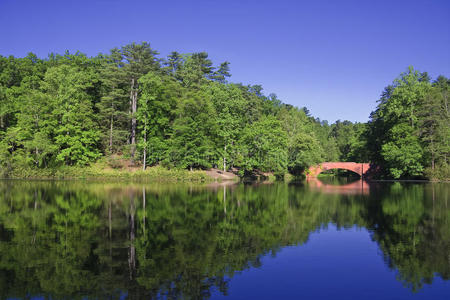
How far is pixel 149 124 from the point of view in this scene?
57.5 m

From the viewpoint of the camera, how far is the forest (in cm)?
5419

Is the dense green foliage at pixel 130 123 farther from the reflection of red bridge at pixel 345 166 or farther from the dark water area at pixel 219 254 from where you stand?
the dark water area at pixel 219 254

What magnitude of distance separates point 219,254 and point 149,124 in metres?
47.7

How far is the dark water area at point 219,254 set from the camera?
9.05m

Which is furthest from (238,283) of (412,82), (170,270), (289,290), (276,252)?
(412,82)

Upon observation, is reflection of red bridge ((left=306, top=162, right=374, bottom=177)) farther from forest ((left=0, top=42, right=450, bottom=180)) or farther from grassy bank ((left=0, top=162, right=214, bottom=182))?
grassy bank ((left=0, top=162, right=214, bottom=182))

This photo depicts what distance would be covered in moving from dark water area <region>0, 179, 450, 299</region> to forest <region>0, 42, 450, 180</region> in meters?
33.9

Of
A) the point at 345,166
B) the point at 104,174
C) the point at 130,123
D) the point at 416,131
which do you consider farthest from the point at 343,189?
the point at 130,123

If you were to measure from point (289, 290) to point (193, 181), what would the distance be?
42055 mm

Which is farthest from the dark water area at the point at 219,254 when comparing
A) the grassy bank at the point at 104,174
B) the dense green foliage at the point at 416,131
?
the dense green foliage at the point at 416,131

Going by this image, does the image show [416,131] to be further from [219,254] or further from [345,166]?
[219,254]

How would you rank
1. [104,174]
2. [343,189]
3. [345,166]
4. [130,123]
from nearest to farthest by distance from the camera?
[343,189] → [104,174] → [130,123] → [345,166]

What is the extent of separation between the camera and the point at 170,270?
1020cm

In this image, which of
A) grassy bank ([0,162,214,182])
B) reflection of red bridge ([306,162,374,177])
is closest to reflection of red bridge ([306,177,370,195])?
grassy bank ([0,162,214,182])
